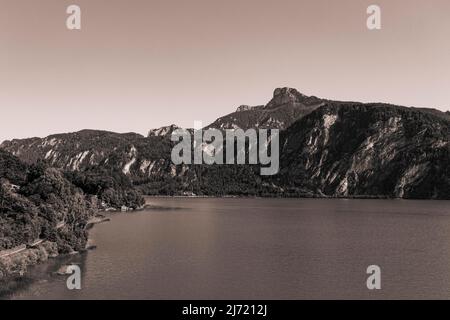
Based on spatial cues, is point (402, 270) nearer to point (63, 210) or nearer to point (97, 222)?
point (63, 210)

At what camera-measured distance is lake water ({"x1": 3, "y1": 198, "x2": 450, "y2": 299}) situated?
224 feet

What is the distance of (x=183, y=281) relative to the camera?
73.4 metres

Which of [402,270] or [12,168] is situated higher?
[12,168]

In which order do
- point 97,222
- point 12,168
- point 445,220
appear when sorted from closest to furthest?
point 97,222
point 445,220
point 12,168

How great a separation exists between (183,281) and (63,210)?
5750 cm

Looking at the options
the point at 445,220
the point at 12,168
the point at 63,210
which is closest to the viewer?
the point at 63,210

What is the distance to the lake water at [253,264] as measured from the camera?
68.2 m

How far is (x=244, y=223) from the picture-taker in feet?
529

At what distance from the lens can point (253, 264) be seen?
87.2m
